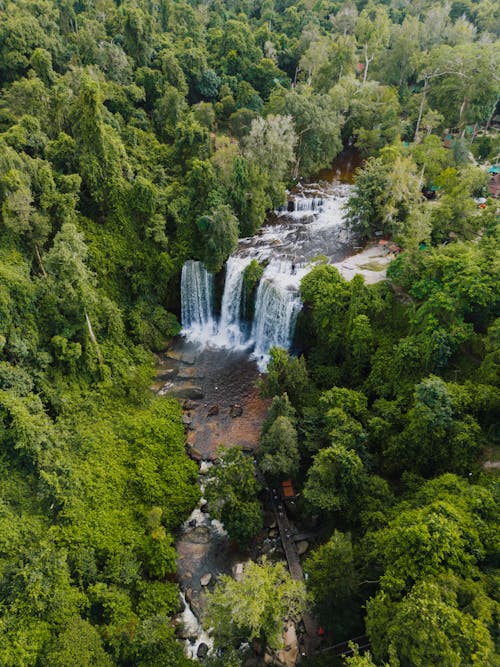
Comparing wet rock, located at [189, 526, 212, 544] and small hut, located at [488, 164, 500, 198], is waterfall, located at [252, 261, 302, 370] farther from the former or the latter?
small hut, located at [488, 164, 500, 198]

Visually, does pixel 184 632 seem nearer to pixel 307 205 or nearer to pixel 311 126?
pixel 307 205

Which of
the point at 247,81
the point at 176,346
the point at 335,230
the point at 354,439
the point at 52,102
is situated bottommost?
the point at 176,346

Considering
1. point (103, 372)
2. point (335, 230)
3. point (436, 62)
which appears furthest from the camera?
point (436, 62)

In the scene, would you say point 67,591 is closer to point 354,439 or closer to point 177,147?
point 354,439

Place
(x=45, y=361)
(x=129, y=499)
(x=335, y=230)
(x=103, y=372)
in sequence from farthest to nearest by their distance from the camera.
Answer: (x=335, y=230)
(x=103, y=372)
(x=45, y=361)
(x=129, y=499)

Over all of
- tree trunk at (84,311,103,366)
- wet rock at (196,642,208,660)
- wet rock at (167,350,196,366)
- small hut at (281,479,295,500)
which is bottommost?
wet rock at (196,642,208,660)

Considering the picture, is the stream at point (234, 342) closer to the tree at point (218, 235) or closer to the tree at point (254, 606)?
the tree at point (218, 235)

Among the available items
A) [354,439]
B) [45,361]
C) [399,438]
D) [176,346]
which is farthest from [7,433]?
[399,438]

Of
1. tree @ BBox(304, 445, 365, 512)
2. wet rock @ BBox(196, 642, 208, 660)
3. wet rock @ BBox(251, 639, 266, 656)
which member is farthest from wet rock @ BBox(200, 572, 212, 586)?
tree @ BBox(304, 445, 365, 512)

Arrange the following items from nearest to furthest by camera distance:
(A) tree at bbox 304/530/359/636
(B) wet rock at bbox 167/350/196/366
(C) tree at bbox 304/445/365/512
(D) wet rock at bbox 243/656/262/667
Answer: (A) tree at bbox 304/530/359/636, (D) wet rock at bbox 243/656/262/667, (C) tree at bbox 304/445/365/512, (B) wet rock at bbox 167/350/196/366
